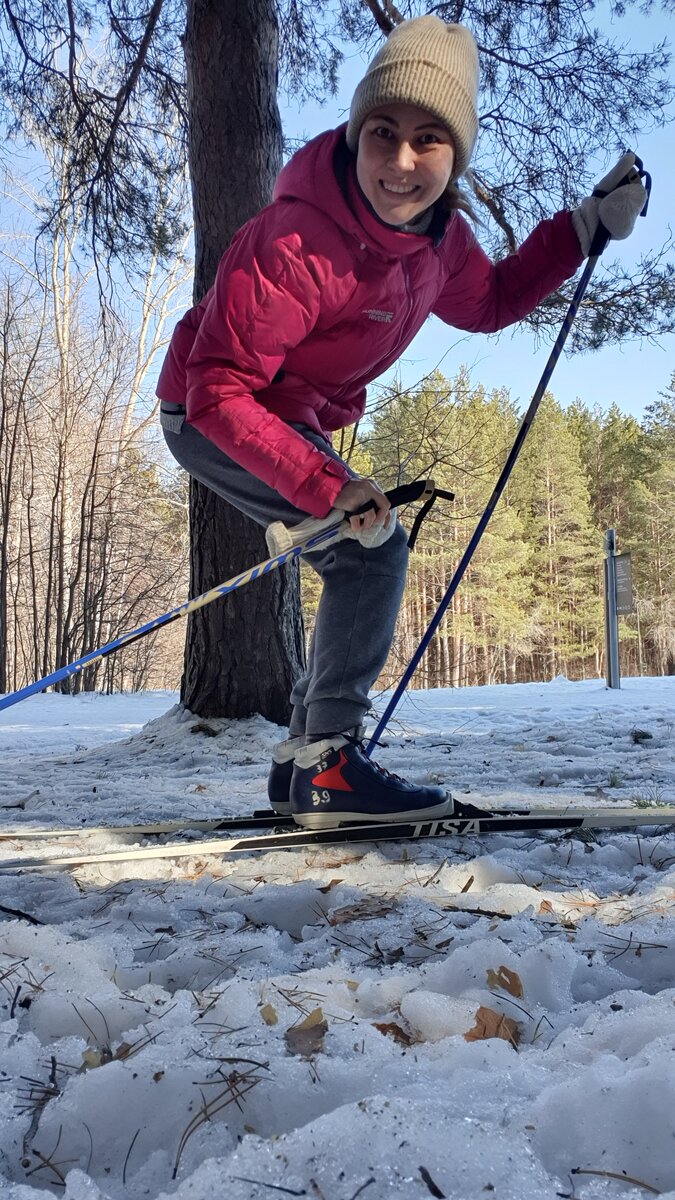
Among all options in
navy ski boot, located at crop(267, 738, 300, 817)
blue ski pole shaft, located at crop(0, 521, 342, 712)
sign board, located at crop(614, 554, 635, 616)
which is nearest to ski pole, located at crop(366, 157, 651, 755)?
navy ski boot, located at crop(267, 738, 300, 817)

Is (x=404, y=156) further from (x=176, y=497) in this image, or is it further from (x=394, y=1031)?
(x=176, y=497)

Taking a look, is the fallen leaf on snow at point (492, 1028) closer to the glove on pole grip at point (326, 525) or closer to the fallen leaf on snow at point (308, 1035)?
the fallen leaf on snow at point (308, 1035)

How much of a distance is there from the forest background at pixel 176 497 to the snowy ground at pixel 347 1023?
14.8 feet

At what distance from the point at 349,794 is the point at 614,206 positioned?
174 cm

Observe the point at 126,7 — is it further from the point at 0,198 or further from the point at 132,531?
the point at 0,198

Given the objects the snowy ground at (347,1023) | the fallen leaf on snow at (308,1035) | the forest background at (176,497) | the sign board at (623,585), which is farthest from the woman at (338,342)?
the sign board at (623,585)

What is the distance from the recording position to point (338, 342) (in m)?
1.79

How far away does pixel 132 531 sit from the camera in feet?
40.4

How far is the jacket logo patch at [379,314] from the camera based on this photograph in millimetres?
1769

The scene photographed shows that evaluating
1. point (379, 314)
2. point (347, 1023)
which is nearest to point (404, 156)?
point (379, 314)

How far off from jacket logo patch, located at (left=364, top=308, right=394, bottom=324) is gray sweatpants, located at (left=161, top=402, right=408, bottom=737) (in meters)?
0.31

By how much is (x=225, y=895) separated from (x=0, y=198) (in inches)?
564

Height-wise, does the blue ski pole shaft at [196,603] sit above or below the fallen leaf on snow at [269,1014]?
above

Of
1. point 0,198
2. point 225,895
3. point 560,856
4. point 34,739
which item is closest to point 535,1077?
point 225,895
